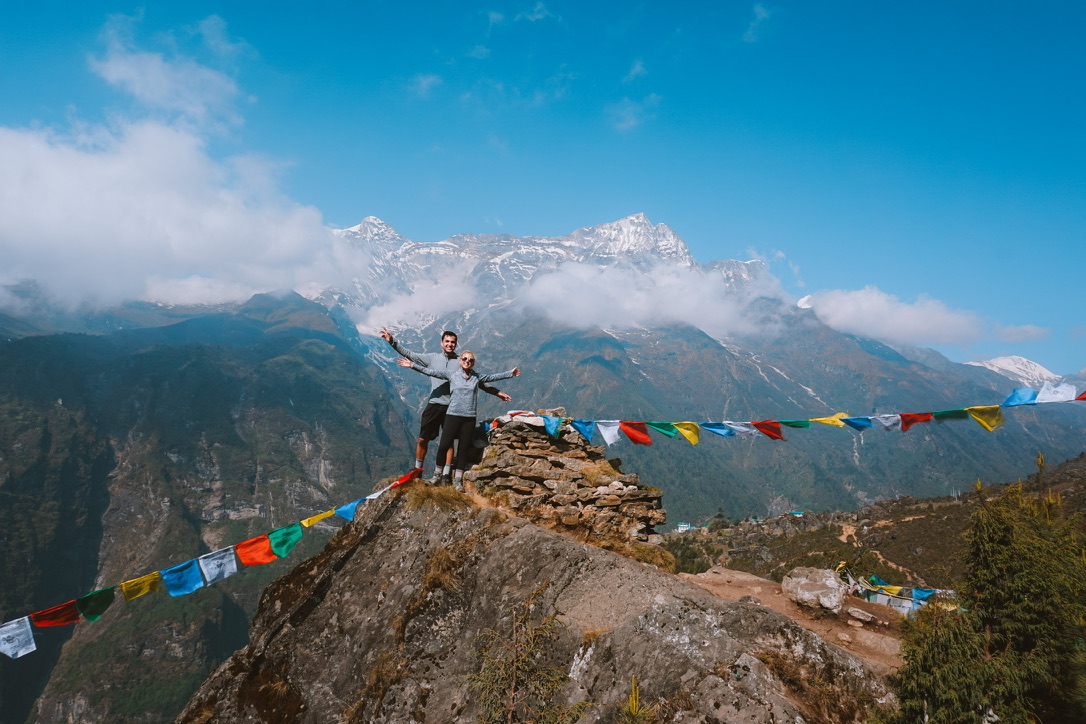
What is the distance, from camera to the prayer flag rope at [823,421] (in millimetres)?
11844

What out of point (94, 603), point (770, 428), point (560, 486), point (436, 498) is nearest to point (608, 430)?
point (560, 486)

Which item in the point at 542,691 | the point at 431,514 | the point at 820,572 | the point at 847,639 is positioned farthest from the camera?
the point at 820,572

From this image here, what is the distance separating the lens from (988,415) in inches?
515

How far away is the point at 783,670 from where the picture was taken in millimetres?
5441

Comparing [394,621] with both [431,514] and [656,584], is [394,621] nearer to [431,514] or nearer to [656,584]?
[431,514]

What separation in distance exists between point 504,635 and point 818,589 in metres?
7.33

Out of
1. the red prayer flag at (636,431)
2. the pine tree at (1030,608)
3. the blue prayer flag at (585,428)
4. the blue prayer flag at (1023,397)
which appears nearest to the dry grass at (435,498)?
the blue prayer flag at (585,428)

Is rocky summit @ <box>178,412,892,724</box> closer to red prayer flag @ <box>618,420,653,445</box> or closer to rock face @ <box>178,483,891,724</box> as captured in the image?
rock face @ <box>178,483,891,724</box>

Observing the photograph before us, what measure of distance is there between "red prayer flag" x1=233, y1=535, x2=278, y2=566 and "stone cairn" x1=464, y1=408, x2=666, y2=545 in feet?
18.9

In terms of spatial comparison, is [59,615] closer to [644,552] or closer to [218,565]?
[218,565]

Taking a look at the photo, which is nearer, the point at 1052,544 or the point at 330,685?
the point at 1052,544

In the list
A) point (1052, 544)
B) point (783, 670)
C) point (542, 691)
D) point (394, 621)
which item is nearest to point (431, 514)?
point (394, 621)

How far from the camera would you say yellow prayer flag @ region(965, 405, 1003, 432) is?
1268 cm

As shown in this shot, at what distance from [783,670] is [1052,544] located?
4.40 metres
